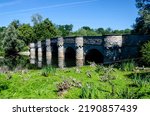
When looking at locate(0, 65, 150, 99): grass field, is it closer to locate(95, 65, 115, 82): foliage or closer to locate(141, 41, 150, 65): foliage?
locate(95, 65, 115, 82): foliage

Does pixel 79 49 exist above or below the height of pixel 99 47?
below

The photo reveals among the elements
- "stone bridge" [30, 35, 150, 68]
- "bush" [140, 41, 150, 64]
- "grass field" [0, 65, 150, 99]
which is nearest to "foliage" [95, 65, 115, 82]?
"grass field" [0, 65, 150, 99]

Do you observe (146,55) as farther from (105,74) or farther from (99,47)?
(99,47)

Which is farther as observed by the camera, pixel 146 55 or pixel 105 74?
pixel 146 55

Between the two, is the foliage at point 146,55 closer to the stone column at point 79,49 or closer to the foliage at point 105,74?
the foliage at point 105,74

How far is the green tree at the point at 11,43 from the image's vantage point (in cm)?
5516

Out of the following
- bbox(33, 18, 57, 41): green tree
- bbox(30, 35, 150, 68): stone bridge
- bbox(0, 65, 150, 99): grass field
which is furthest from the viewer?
bbox(33, 18, 57, 41): green tree

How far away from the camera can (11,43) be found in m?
55.5

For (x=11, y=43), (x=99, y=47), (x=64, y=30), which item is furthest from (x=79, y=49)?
(x=64, y=30)

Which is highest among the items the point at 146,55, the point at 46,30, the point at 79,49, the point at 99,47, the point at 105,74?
the point at 46,30

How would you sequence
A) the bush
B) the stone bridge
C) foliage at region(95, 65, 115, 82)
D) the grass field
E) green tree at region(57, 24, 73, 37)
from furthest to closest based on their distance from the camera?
green tree at region(57, 24, 73, 37)
the stone bridge
the bush
foliage at region(95, 65, 115, 82)
the grass field

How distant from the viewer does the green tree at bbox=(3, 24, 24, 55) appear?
5516 cm

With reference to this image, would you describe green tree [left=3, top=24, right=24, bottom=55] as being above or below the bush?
above

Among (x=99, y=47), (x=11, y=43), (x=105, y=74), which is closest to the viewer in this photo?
(x=105, y=74)
